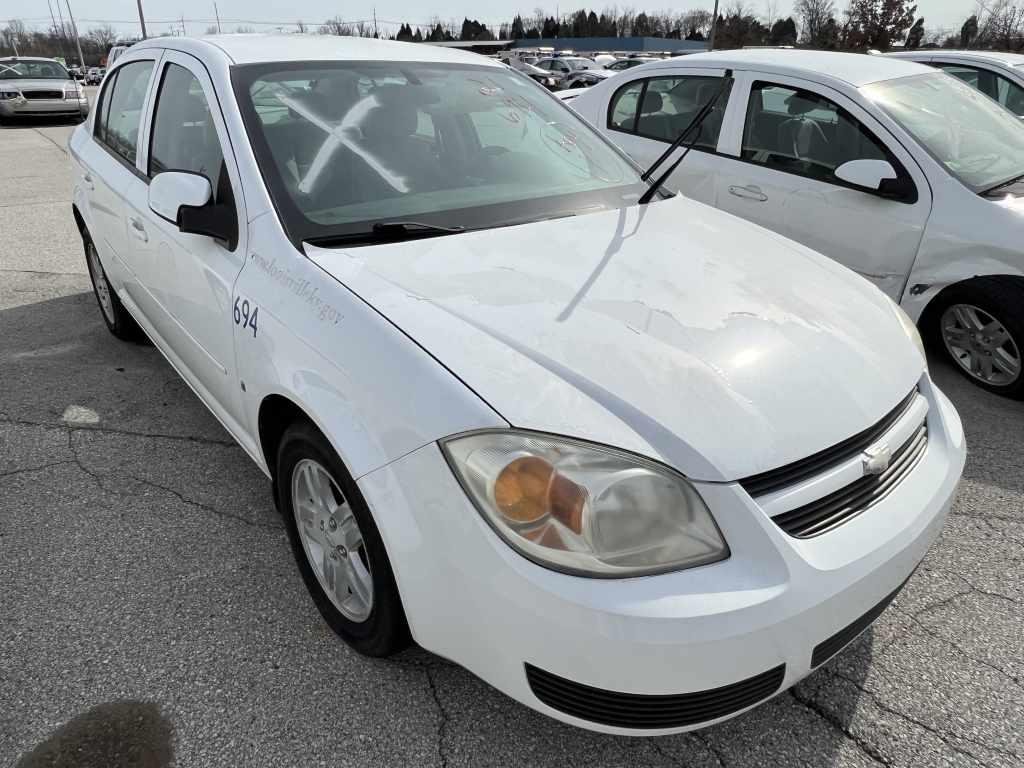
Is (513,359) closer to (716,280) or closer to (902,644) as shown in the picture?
(716,280)

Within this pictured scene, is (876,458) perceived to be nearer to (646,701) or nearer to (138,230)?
(646,701)

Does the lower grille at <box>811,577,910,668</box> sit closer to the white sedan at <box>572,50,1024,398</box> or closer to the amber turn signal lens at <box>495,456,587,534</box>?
the amber turn signal lens at <box>495,456,587,534</box>

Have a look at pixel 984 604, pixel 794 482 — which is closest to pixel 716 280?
pixel 794 482

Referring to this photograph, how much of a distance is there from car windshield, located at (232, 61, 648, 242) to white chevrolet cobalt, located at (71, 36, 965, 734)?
1 cm

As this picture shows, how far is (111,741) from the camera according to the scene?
1848 mm

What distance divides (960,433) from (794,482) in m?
0.81

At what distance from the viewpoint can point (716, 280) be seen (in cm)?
216

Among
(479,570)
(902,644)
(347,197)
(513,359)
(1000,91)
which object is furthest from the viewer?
(1000,91)

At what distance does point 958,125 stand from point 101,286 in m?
4.97

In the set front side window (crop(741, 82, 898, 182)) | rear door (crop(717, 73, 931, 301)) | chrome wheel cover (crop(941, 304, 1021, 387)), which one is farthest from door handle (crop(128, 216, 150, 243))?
chrome wheel cover (crop(941, 304, 1021, 387))

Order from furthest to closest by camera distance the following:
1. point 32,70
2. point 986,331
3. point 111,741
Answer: point 32,70
point 986,331
point 111,741

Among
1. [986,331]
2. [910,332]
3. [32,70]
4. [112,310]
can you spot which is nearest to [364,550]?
[910,332]

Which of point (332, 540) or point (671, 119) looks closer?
point (332, 540)

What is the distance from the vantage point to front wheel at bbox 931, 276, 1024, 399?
3.56m
